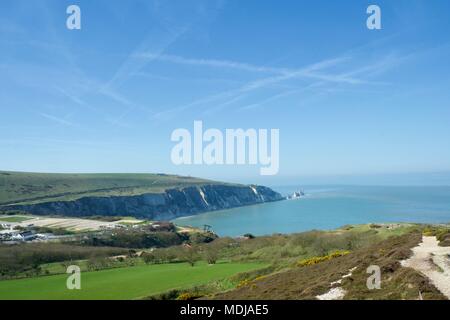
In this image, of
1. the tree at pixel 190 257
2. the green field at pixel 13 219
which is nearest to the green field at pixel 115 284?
the tree at pixel 190 257

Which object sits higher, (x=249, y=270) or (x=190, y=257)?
(x=249, y=270)

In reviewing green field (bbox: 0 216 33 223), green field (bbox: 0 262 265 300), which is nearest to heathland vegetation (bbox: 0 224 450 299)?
green field (bbox: 0 262 265 300)

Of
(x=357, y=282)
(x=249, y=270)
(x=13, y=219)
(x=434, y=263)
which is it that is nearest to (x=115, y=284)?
(x=249, y=270)

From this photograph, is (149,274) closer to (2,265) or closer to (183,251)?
(183,251)

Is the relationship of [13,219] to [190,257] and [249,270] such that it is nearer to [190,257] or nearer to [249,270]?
[190,257]

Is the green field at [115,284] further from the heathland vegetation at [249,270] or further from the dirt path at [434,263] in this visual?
the dirt path at [434,263]

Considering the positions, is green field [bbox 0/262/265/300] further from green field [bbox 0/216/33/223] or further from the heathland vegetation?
green field [bbox 0/216/33/223]
